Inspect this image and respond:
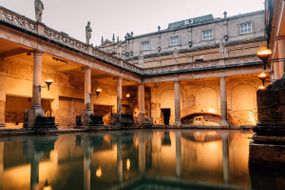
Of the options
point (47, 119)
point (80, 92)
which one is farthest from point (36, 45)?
point (80, 92)

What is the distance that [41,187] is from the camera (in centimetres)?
228

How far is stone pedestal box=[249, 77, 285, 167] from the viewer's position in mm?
3379

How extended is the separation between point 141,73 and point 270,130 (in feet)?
78.1

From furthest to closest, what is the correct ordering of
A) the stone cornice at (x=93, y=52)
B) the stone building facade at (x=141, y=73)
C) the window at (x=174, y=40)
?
the window at (x=174, y=40) → the stone building facade at (x=141, y=73) → the stone cornice at (x=93, y=52)

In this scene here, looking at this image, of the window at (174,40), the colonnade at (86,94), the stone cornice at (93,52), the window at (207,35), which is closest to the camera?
the stone cornice at (93,52)

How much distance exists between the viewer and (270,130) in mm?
3590

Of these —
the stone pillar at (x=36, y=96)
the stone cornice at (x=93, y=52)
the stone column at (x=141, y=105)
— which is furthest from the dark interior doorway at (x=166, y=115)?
the stone pillar at (x=36, y=96)

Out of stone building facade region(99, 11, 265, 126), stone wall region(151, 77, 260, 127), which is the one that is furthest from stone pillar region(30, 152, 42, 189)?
stone wall region(151, 77, 260, 127)

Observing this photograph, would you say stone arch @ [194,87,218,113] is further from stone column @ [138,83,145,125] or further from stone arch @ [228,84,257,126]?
stone column @ [138,83,145,125]

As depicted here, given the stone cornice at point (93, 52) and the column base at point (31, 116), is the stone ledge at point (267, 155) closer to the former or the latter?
the column base at point (31, 116)

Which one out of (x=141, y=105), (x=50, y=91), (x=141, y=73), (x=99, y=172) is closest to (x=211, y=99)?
(x=141, y=105)

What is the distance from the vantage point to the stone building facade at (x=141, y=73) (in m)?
15.2

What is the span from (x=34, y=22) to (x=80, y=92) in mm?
10784

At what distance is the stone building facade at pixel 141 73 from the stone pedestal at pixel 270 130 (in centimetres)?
1290
